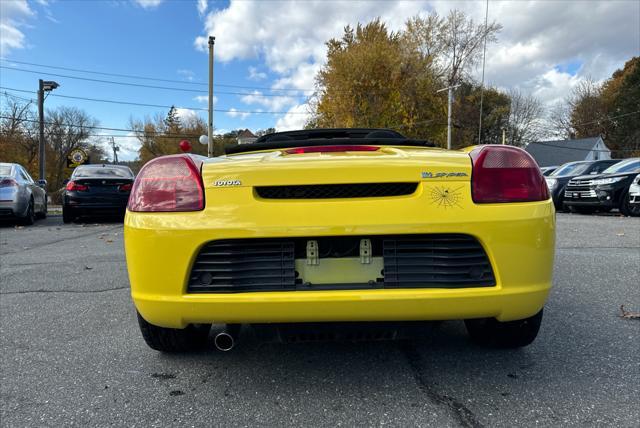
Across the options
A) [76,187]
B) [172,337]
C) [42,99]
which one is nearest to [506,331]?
[172,337]

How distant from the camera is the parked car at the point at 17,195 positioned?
8.34 meters

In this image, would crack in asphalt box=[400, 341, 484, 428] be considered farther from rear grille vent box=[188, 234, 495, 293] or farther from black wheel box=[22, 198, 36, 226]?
black wheel box=[22, 198, 36, 226]

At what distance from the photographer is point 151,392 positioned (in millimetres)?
1905

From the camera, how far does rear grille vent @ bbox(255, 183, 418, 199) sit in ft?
5.70

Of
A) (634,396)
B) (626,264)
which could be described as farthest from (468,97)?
(634,396)

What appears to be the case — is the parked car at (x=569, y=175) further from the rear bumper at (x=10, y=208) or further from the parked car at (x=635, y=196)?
the rear bumper at (x=10, y=208)

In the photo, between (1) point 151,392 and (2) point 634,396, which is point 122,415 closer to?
(1) point 151,392

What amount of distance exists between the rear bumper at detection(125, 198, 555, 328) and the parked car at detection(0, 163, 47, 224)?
8539 mm

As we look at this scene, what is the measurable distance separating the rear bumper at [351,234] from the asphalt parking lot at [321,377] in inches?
11.2

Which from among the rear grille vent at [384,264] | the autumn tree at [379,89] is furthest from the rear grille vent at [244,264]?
the autumn tree at [379,89]

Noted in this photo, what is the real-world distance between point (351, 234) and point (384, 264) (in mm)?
189

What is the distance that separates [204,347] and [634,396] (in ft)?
6.74

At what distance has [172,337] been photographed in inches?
85.3

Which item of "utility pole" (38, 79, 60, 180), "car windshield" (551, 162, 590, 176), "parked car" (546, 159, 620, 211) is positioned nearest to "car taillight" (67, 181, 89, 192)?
"parked car" (546, 159, 620, 211)
